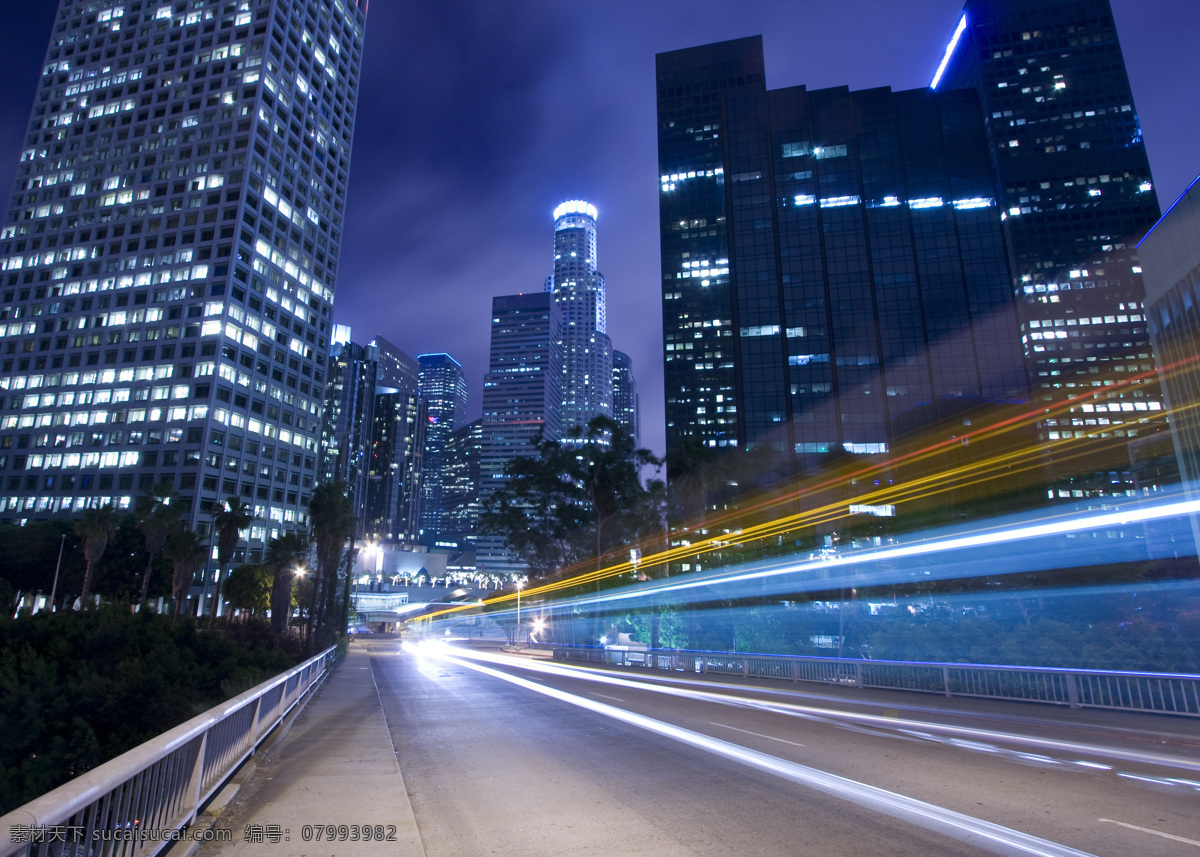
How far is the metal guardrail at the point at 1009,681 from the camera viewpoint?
13.9 meters

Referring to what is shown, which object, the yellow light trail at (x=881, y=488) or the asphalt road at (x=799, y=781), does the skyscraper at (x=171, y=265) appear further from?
the asphalt road at (x=799, y=781)

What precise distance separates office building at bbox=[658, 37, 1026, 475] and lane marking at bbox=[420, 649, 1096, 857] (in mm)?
93738

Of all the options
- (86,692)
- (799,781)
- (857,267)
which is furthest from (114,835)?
(857,267)

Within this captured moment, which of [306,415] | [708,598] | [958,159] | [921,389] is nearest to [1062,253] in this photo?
[958,159]

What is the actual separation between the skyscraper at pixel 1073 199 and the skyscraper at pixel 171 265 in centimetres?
16167

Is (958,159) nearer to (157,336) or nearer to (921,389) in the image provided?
(921,389)

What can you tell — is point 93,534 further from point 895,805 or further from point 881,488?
point 881,488

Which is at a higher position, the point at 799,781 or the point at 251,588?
the point at 251,588

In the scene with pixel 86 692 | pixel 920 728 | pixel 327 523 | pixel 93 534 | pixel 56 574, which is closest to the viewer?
pixel 920 728

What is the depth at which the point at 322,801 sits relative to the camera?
710cm

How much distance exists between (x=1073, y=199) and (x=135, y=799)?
209 metres

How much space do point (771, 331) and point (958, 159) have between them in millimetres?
59621

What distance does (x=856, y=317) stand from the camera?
4609 inches

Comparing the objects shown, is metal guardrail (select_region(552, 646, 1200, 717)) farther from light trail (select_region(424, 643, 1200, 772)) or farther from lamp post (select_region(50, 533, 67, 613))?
lamp post (select_region(50, 533, 67, 613))
